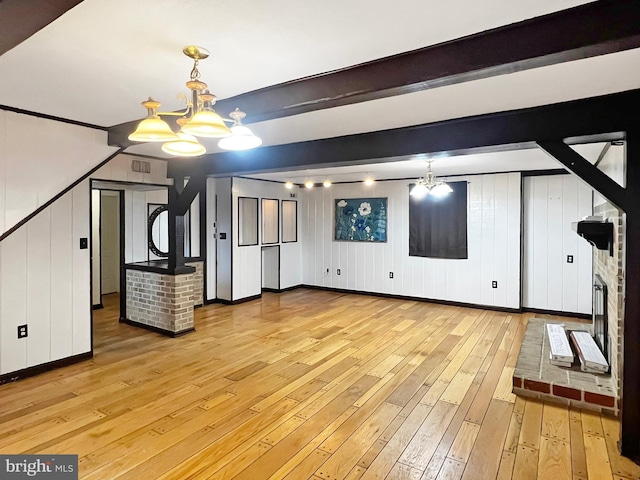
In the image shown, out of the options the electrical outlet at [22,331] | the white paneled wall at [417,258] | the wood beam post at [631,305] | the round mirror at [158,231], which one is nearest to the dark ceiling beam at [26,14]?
the wood beam post at [631,305]

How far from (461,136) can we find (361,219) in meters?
4.64

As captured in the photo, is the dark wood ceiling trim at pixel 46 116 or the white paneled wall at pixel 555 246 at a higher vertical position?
the dark wood ceiling trim at pixel 46 116

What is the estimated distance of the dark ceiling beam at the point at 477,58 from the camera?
4.85 feet

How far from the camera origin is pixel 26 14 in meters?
1.21

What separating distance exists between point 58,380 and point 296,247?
526 centimetres

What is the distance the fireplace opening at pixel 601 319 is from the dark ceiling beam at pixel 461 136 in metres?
1.84

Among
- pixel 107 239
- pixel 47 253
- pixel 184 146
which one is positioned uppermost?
pixel 184 146

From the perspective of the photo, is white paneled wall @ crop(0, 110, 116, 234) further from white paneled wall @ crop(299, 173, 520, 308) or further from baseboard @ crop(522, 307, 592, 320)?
baseboard @ crop(522, 307, 592, 320)

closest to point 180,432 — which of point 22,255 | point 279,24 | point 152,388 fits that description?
point 152,388

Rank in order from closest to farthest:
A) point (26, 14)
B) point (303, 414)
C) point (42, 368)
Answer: point (26, 14), point (303, 414), point (42, 368)

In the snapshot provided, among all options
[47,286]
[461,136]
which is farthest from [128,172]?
[461,136]

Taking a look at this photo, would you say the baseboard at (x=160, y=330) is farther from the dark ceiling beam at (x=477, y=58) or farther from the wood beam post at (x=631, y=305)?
the wood beam post at (x=631, y=305)

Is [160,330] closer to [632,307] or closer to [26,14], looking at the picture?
[26,14]

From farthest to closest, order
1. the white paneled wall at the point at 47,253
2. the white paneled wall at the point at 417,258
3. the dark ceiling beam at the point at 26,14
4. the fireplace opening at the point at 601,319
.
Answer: the white paneled wall at the point at 417,258
the fireplace opening at the point at 601,319
the white paneled wall at the point at 47,253
the dark ceiling beam at the point at 26,14
